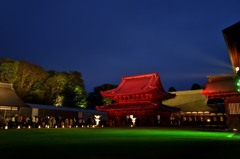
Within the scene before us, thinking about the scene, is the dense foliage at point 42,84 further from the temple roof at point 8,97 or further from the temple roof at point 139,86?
the temple roof at point 139,86

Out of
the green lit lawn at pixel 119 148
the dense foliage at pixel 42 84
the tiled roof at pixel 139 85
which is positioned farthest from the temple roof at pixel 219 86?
the dense foliage at pixel 42 84

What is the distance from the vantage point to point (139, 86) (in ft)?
138

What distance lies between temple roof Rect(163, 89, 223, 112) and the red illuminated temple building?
17.6 feet

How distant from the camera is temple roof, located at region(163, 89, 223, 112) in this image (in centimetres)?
4262

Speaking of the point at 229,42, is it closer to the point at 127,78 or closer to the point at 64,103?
the point at 127,78

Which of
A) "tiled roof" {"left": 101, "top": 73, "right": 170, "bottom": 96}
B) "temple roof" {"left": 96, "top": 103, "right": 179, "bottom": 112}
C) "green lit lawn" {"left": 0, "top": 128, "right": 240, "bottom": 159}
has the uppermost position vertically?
"tiled roof" {"left": 101, "top": 73, "right": 170, "bottom": 96}

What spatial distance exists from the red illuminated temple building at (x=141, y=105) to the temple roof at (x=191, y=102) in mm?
5371

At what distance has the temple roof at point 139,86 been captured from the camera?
3830cm

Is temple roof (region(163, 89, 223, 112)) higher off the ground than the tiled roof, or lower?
lower

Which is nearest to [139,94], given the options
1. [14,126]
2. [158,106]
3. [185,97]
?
[158,106]

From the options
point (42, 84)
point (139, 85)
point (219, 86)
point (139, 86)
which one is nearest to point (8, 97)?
point (42, 84)

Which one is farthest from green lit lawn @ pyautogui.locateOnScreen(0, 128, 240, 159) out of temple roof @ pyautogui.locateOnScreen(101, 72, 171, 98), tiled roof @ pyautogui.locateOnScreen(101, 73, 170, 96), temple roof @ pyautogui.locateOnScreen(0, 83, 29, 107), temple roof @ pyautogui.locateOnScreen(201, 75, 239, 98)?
tiled roof @ pyautogui.locateOnScreen(101, 73, 170, 96)

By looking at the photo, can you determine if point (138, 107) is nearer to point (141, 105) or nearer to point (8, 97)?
point (141, 105)

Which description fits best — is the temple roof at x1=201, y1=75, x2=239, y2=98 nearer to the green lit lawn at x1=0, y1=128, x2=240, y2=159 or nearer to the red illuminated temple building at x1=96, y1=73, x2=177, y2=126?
the red illuminated temple building at x1=96, y1=73, x2=177, y2=126
